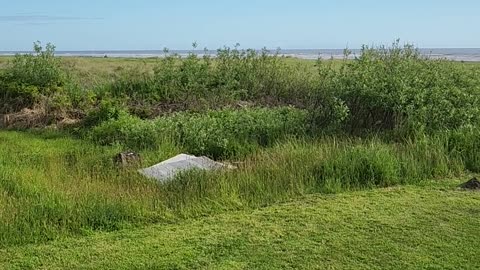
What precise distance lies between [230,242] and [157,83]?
27.1 ft

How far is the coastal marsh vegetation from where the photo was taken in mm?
5102

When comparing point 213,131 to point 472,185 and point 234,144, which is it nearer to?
point 234,144

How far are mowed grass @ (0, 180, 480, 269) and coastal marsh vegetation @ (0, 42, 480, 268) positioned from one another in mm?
32

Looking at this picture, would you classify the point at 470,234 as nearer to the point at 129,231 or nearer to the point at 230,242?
the point at 230,242

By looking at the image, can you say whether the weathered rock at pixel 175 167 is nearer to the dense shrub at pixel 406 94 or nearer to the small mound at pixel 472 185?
the small mound at pixel 472 185

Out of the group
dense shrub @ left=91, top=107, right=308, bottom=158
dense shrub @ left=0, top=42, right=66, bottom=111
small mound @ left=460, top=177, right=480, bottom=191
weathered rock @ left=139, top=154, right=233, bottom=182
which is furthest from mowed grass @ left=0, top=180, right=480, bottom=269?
dense shrub @ left=0, top=42, right=66, bottom=111

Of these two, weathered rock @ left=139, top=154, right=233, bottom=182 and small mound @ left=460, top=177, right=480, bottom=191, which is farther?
weathered rock @ left=139, top=154, right=233, bottom=182

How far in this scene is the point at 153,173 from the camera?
669 centimetres

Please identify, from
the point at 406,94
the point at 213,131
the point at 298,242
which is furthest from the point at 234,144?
the point at 298,242

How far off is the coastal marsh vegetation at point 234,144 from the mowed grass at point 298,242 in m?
0.03

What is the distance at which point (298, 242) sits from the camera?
455 centimetres

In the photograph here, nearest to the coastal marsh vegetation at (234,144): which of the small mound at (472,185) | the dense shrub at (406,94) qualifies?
the dense shrub at (406,94)

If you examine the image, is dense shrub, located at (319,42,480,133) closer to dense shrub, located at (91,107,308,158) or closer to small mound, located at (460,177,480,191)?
dense shrub, located at (91,107,308,158)

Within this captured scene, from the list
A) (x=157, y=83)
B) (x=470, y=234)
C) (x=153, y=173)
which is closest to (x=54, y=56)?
(x=157, y=83)
